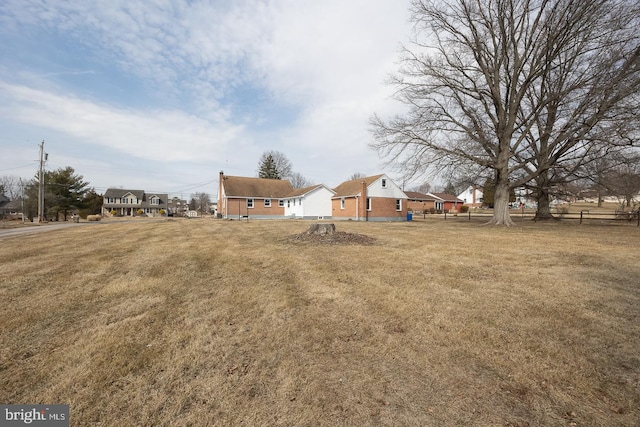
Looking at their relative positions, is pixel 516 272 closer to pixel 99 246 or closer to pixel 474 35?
pixel 99 246

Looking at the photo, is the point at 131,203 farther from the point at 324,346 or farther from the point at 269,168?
the point at 324,346

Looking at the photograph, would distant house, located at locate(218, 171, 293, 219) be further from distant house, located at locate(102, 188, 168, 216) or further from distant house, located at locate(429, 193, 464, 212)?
distant house, located at locate(429, 193, 464, 212)

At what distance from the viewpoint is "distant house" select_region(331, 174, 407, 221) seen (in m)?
31.1

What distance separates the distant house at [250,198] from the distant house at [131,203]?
3588cm

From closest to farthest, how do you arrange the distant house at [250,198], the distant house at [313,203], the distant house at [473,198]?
the distant house at [313,203]
the distant house at [250,198]
the distant house at [473,198]

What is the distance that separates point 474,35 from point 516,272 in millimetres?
19619

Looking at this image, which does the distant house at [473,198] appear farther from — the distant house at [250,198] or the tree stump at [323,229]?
the tree stump at [323,229]

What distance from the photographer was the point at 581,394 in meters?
2.58

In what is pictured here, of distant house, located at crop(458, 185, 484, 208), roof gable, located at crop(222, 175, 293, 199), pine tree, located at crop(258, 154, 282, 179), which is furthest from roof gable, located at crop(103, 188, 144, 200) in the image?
distant house, located at crop(458, 185, 484, 208)

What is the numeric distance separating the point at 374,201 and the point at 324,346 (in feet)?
95.0

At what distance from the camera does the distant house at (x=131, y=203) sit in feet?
215

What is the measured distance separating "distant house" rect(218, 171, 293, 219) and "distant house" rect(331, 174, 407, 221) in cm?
1007

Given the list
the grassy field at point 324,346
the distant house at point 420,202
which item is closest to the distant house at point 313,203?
the grassy field at point 324,346

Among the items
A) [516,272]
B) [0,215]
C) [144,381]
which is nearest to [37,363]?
[144,381]
